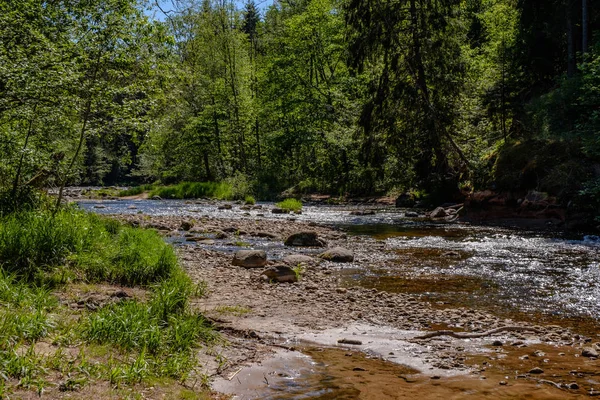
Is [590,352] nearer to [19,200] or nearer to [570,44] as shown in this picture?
[19,200]

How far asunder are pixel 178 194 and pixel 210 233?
2028cm

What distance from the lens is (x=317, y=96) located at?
3606 centimetres

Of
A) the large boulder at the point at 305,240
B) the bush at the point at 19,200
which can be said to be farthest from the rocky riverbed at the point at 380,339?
the large boulder at the point at 305,240


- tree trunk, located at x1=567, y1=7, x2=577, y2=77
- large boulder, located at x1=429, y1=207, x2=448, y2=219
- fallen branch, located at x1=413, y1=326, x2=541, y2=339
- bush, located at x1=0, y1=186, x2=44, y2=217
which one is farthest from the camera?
large boulder, located at x1=429, y1=207, x2=448, y2=219

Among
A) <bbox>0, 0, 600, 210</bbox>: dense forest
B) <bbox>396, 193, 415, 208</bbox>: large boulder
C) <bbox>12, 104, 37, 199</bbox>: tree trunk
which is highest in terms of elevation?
<bbox>0, 0, 600, 210</bbox>: dense forest

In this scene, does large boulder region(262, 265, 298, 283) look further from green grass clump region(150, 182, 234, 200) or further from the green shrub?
green grass clump region(150, 182, 234, 200)

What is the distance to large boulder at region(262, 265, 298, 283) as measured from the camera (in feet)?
29.1

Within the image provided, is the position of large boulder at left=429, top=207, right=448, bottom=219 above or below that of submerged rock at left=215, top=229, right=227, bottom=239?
above

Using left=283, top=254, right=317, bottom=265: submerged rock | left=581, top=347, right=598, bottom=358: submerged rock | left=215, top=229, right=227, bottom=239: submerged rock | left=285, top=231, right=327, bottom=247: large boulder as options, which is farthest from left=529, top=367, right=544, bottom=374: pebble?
left=215, top=229, right=227, bottom=239: submerged rock

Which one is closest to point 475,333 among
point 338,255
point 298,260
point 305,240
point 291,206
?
point 298,260

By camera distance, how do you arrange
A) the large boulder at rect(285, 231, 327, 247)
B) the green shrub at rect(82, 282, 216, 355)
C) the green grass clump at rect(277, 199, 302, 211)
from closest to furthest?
the green shrub at rect(82, 282, 216, 355) → the large boulder at rect(285, 231, 327, 247) → the green grass clump at rect(277, 199, 302, 211)

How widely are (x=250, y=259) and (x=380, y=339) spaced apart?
4.81m

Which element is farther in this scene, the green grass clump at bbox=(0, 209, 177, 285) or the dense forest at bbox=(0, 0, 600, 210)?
the dense forest at bbox=(0, 0, 600, 210)

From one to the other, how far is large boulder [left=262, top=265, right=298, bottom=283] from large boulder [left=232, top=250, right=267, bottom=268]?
1118 mm
